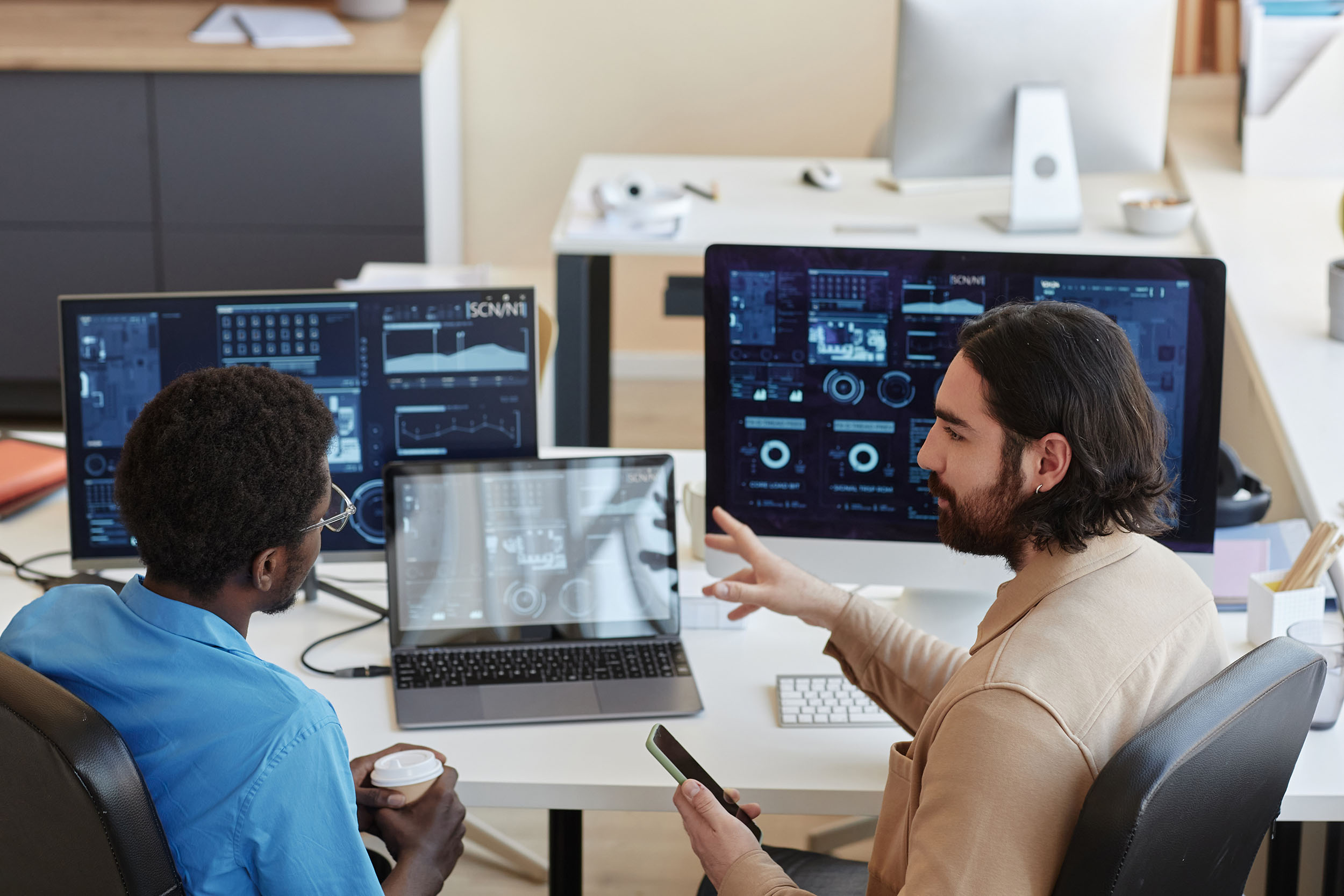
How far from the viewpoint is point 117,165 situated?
3771 millimetres

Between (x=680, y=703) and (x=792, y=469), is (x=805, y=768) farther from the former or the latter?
(x=792, y=469)

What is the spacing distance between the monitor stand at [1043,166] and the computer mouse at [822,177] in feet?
1.50

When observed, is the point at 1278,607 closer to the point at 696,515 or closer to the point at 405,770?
the point at 696,515

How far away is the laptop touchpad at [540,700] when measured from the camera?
4.76 feet

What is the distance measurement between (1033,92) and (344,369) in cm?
182

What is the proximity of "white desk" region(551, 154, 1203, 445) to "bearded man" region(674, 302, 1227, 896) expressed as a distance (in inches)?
64.2

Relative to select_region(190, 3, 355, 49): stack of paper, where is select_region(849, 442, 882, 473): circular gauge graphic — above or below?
below

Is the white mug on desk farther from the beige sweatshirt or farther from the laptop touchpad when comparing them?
the beige sweatshirt

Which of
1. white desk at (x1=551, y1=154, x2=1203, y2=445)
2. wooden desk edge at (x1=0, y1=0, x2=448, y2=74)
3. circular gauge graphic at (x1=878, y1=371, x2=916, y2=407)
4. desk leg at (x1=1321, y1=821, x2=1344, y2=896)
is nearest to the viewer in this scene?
desk leg at (x1=1321, y1=821, x2=1344, y2=896)

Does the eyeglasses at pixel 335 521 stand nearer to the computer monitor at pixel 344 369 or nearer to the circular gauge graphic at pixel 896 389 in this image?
the computer monitor at pixel 344 369

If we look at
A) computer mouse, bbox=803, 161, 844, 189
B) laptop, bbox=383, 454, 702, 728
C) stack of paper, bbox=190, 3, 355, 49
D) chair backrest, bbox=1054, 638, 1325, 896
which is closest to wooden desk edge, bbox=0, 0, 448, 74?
stack of paper, bbox=190, 3, 355, 49

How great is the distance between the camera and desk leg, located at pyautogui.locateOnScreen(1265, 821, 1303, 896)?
5.06 feet

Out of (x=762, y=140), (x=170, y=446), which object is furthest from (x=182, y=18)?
(x=170, y=446)

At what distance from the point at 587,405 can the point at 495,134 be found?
1.55 m
